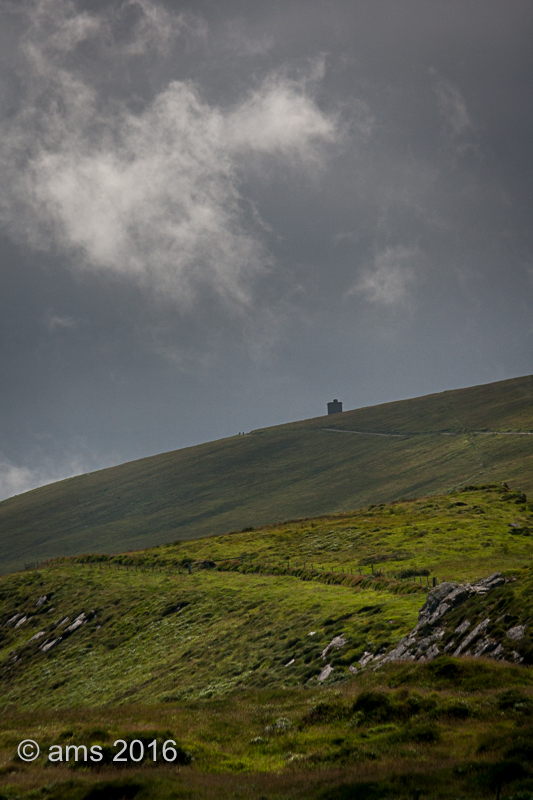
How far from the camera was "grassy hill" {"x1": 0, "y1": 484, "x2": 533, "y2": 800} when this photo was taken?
1595 centimetres

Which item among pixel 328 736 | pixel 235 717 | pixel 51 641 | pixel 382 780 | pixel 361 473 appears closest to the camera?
pixel 382 780

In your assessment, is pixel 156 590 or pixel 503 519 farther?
pixel 503 519

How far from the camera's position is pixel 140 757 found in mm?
18344

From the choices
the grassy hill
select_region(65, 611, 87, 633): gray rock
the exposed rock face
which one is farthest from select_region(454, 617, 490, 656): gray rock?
select_region(65, 611, 87, 633): gray rock

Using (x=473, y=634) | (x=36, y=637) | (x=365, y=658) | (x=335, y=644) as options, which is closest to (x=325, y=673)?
(x=365, y=658)

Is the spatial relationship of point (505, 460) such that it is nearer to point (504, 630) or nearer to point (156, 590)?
point (156, 590)

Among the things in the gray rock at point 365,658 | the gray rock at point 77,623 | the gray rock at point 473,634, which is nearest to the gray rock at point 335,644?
the gray rock at point 365,658

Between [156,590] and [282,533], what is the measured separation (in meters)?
29.8

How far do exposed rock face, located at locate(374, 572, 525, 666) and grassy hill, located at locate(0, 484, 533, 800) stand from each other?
0.70 meters

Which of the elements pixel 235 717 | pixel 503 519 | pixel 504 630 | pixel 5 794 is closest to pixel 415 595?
pixel 504 630

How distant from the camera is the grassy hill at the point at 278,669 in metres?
15.9

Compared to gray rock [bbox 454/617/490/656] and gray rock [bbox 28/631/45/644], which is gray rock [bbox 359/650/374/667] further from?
gray rock [bbox 28/631/45/644]

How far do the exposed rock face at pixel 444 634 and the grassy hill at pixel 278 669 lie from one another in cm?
70

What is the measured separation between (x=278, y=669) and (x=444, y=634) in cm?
1279
